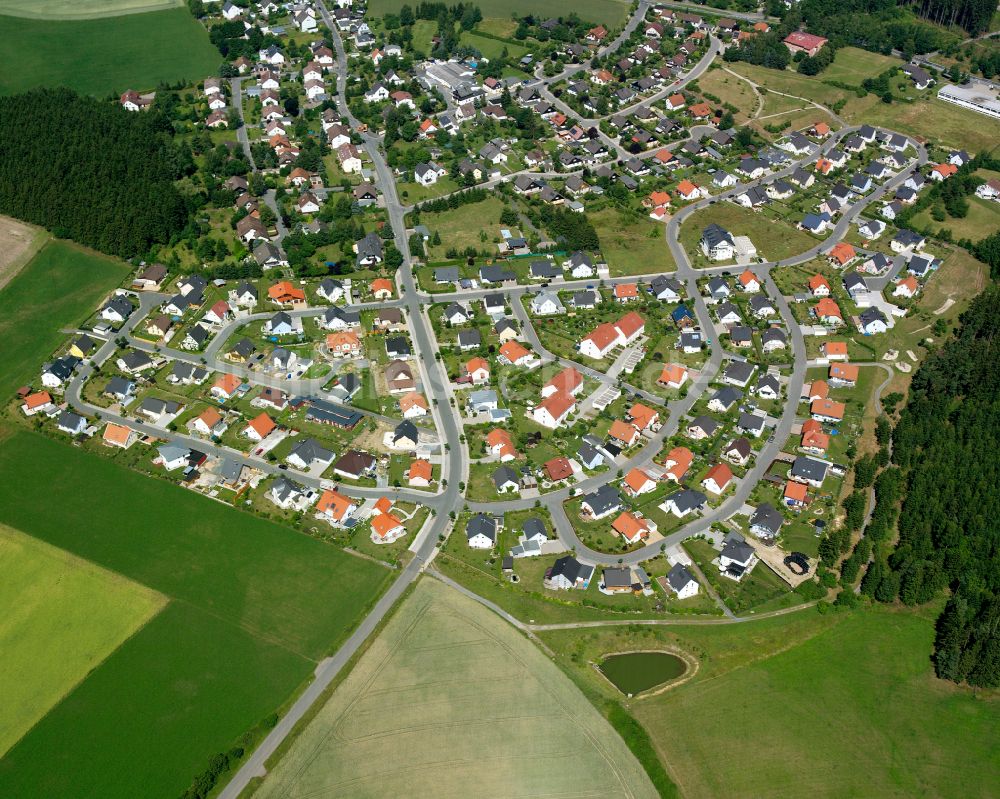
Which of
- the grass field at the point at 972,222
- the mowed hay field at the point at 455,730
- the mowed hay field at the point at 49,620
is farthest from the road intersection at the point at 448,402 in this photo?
the mowed hay field at the point at 49,620

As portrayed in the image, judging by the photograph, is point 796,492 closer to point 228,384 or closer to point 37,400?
point 228,384

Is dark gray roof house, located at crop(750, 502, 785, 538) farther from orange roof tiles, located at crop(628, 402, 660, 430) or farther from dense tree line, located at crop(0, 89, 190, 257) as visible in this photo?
dense tree line, located at crop(0, 89, 190, 257)

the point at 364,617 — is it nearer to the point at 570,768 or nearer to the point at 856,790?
the point at 570,768

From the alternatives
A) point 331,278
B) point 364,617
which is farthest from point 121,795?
point 331,278

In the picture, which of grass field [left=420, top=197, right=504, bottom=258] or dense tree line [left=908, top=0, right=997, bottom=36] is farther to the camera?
dense tree line [left=908, top=0, right=997, bottom=36]

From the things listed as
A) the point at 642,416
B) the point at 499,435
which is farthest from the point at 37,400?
the point at 642,416

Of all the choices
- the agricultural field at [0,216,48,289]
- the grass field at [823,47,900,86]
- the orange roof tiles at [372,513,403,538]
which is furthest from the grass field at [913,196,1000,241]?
the agricultural field at [0,216,48,289]

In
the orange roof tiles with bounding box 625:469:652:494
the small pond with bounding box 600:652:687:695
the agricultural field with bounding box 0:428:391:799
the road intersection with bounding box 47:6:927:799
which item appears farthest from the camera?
the orange roof tiles with bounding box 625:469:652:494

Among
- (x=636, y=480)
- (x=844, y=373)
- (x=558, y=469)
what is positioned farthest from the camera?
(x=844, y=373)
